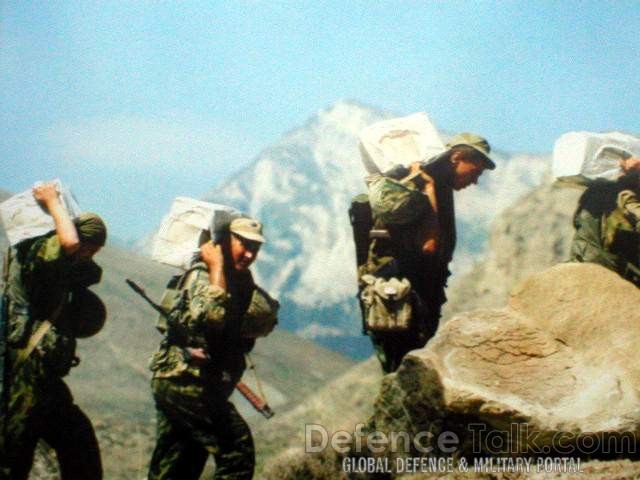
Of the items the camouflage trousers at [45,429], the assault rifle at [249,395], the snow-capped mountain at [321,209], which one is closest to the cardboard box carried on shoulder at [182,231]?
the assault rifle at [249,395]

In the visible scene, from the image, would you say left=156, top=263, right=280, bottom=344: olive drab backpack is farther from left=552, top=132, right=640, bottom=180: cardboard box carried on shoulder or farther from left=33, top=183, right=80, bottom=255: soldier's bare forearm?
left=552, top=132, right=640, bottom=180: cardboard box carried on shoulder

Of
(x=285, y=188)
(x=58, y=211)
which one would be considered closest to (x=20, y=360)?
(x=58, y=211)

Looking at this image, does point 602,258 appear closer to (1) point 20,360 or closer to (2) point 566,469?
(2) point 566,469

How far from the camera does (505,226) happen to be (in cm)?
2880

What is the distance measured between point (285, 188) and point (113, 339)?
285ft

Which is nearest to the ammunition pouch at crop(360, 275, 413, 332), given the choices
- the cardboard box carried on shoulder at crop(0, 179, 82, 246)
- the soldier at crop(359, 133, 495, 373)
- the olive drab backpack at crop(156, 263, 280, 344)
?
the soldier at crop(359, 133, 495, 373)

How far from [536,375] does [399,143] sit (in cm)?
220

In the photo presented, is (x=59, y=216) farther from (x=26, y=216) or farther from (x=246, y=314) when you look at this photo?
(x=246, y=314)

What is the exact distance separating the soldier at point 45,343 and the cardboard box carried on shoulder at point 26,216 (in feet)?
0.19

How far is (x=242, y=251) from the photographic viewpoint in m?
4.68

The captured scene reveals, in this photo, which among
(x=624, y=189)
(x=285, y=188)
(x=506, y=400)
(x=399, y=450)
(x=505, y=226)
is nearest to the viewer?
(x=506, y=400)

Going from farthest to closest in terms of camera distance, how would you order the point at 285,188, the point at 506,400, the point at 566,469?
1. the point at 285,188
2. the point at 506,400
3. the point at 566,469

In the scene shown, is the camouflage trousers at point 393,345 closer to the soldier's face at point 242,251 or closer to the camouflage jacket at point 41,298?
the soldier's face at point 242,251

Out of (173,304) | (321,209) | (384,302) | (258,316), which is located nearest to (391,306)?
(384,302)
